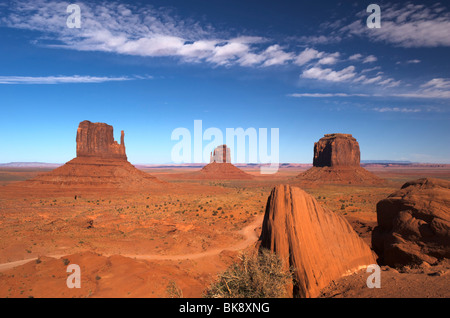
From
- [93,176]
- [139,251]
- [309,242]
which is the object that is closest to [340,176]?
[93,176]

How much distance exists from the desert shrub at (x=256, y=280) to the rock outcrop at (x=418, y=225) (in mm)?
5096

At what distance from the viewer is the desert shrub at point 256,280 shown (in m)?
8.09

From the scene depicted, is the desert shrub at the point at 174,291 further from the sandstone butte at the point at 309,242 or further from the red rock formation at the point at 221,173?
the red rock formation at the point at 221,173

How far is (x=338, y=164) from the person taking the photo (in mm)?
94812

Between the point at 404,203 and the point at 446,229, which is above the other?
the point at 404,203

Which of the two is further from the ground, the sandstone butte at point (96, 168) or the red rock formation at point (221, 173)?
the sandstone butte at point (96, 168)

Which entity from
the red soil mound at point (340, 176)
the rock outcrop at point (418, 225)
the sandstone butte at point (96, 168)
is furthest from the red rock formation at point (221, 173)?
the rock outcrop at point (418, 225)

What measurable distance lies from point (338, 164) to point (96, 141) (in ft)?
294

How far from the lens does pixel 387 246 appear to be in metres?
10.6

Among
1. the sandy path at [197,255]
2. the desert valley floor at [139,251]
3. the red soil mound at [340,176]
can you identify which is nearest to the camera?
the desert valley floor at [139,251]

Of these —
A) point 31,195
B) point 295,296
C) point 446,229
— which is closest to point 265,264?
point 295,296
